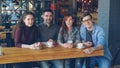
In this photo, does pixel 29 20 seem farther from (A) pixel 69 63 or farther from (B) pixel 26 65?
(A) pixel 69 63

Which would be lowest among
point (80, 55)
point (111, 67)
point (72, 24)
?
point (111, 67)

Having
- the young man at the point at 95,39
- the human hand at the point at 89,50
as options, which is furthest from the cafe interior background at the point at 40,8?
the human hand at the point at 89,50

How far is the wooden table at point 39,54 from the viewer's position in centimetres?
318

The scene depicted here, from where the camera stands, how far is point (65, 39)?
13.0 ft

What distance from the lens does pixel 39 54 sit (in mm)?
3279

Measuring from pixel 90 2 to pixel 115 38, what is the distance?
308 centimetres

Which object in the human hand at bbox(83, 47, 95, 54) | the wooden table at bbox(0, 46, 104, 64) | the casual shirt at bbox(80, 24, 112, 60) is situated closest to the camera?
the wooden table at bbox(0, 46, 104, 64)

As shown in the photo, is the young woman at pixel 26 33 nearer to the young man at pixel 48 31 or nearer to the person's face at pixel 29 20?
the person's face at pixel 29 20

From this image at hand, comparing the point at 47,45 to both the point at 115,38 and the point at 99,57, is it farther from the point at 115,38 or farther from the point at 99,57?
the point at 115,38

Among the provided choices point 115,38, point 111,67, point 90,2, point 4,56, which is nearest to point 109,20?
point 115,38

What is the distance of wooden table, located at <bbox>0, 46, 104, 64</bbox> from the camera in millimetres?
3182

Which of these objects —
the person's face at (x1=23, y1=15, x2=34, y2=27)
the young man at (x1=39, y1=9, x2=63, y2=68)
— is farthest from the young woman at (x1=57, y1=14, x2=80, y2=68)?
the person's face at (x1=23, y1=15, x2=34, y2=27)

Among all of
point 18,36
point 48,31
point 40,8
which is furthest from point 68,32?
point 40,8

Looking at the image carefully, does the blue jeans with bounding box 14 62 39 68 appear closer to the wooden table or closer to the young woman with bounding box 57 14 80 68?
the wooden table
